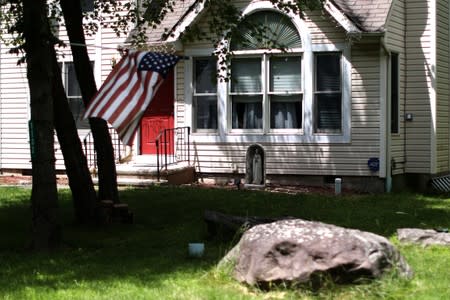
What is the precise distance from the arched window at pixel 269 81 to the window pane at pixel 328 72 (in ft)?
1.35

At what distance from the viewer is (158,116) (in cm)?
1650

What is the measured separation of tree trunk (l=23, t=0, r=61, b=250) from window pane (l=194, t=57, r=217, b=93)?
295 inches

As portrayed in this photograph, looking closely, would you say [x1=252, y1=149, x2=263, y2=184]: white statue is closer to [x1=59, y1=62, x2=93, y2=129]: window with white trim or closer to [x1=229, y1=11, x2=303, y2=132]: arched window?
[x1=229, y1=11, x2=303, y2=132]: arched window

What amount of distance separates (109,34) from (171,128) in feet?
10.1

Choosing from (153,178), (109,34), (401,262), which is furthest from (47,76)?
(109,34)

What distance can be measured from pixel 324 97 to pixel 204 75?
2.86 metres

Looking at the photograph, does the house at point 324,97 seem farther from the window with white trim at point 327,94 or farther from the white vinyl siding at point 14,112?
the white vinyl siding at point 14,112

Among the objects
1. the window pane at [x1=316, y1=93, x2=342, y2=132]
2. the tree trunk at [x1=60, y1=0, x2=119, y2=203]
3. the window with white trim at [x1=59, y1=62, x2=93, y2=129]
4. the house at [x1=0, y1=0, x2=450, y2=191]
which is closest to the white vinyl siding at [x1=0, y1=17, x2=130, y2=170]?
the window with white trim at [x1=59, y1=62, x2=93, y2=129]

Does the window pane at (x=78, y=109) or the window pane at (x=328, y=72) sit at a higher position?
the window pane at (x=328, y=72)

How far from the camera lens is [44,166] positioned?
27.3ft

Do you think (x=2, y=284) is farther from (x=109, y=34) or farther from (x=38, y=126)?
(x=109, y=34)

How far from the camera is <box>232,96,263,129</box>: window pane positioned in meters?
15.3

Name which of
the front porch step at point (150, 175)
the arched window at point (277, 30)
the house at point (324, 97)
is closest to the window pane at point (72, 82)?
the house at point (324, 97)

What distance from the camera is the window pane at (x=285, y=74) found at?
15008 millimetres
